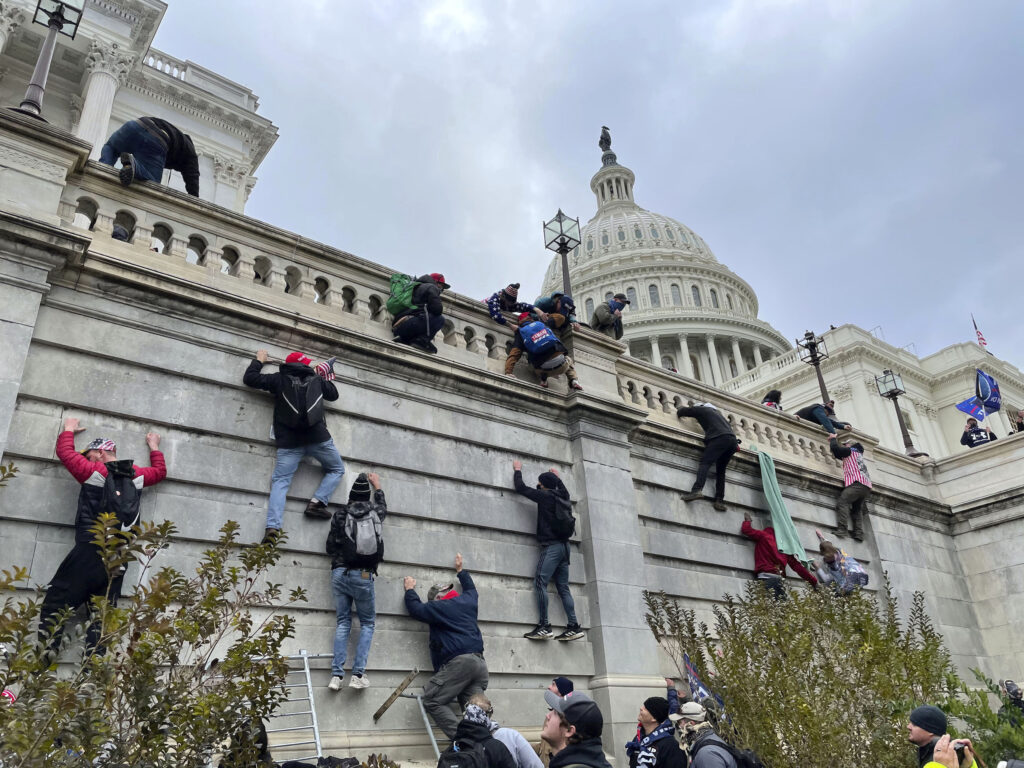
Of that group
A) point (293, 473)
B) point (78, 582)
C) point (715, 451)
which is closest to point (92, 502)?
point (78, 582)

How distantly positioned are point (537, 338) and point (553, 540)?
3.30 m

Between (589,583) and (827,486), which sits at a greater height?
(827,486)

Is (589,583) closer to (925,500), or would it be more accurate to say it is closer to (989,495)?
(925,500)

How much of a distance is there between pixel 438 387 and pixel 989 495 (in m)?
16.0

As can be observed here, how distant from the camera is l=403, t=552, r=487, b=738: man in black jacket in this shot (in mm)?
9648

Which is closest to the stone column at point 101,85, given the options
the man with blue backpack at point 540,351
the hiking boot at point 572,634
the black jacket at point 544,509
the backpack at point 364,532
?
the man with blue backpack at point 540,351

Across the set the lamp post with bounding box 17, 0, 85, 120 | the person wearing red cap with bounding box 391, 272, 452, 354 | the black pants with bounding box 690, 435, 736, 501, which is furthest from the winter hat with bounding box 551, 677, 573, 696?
the lamp post with bounding box 17, 0, 85, 120

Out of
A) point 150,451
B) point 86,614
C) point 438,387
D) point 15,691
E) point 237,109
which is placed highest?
point 237,109

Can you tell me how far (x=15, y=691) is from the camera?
7.46m

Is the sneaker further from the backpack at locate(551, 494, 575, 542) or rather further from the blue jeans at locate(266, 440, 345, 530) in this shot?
the backpack at locate(551, 494, 575, 542)

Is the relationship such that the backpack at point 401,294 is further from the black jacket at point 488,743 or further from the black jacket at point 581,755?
the black jacket at point 581,755

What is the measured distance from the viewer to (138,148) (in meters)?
11.9

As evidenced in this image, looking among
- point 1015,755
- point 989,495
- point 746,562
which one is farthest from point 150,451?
point 989,495

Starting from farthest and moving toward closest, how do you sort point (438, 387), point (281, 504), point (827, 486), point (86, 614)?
point (827, 486)
point (438, 387)
point (281, 504)
point (86, 614)
